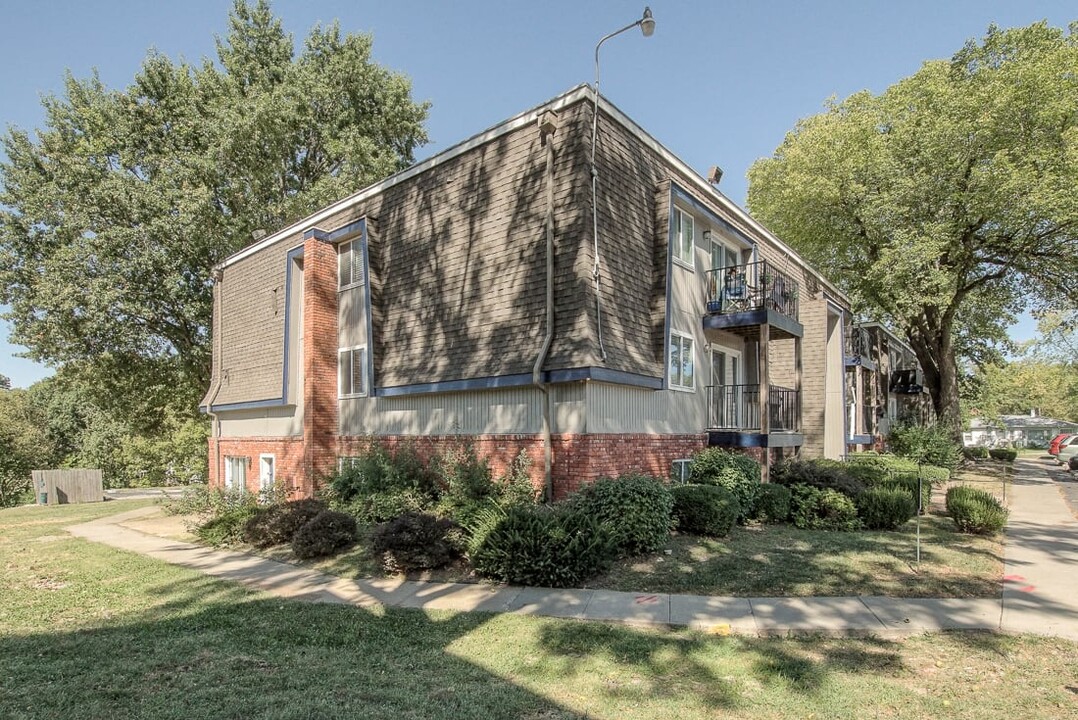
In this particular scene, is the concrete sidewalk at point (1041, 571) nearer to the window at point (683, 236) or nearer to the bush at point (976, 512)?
the bush at point (976, 512)

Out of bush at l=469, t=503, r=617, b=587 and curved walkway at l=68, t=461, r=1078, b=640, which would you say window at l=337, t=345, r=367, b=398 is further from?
bush at l=469, t=503, r=617, b=587

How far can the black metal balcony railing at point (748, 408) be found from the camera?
14.7m

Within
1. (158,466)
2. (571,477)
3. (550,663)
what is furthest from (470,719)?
(158,466)

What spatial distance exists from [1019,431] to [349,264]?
257 feet

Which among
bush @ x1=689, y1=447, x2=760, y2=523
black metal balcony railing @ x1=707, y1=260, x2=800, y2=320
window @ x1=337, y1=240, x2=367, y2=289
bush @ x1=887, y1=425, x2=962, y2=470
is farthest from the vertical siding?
bush @ x1=887, y1=425, x2=962, y2=470

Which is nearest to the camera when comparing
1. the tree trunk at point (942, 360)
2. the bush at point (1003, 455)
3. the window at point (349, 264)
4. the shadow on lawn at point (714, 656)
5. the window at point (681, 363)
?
the shadow on lawn at point (714, 656)

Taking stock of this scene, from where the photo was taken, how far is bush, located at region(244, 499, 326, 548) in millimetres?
11062

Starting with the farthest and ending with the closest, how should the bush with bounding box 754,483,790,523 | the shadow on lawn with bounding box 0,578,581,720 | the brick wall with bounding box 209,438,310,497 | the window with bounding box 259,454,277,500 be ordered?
the window with bounding box 259,454,277,500, the brick wall with bounding box 209,438,310,497, the bush with bounding box 754,483,790,523, the shadow on lawn with bounding box 0,578,581,720

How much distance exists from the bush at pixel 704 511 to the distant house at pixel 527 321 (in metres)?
1.20

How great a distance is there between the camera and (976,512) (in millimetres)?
11047

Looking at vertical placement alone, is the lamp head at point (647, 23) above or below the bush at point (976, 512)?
above

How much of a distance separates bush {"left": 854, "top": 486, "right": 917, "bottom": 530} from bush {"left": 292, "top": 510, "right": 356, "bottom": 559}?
33.2ft

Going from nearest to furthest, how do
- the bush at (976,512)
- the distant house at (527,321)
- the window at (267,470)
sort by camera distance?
the distant house at (527,321)
the bush at (976,512)
the window at (267,470)

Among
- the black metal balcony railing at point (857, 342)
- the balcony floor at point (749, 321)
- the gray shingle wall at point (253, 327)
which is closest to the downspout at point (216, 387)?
the gray shingle wall at point (253, 327)
